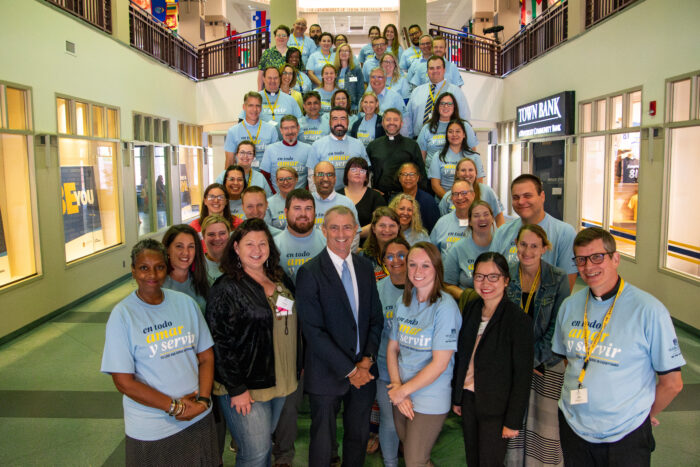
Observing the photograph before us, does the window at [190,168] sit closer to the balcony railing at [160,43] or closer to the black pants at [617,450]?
the balcony railing at [160,43]

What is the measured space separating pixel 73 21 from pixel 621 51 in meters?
8.45

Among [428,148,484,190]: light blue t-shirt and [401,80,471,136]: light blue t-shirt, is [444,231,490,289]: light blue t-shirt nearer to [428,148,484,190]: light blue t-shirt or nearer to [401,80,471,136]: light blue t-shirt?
[428,148,484,190]: light blue t-shirt

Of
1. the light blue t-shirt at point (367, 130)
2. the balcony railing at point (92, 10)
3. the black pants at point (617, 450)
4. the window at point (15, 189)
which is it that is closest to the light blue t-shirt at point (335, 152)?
the light blue t-shirt at point (367, 130)

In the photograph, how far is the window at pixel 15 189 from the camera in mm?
5992

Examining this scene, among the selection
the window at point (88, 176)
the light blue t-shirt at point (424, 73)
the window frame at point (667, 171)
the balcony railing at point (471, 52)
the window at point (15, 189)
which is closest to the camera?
the window at point (15, 189)

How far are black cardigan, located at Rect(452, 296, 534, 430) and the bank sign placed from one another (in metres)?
8.05

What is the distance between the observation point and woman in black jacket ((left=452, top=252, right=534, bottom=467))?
2504 mm

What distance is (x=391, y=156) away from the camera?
17.3ft

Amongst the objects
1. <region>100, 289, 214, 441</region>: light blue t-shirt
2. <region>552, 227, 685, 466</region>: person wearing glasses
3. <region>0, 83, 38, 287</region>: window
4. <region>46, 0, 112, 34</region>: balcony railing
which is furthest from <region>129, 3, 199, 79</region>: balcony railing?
<region>552, 227, 685, 466</region>: person wearing glasses

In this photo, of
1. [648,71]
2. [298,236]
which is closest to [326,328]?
[298,236]

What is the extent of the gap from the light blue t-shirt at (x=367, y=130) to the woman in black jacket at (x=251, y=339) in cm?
347

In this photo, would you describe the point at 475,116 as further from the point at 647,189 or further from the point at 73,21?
the point at 73,21

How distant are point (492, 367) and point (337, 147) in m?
3.22

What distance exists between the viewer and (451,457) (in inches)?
137
